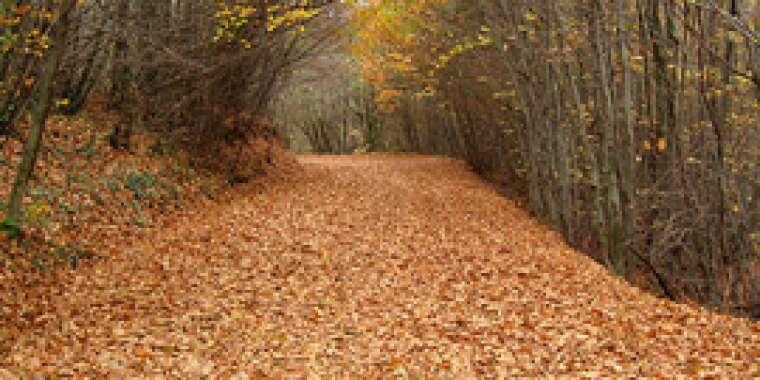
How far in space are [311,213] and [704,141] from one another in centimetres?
762

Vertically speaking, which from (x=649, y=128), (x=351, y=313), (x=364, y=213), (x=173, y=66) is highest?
(x=173, y=66)

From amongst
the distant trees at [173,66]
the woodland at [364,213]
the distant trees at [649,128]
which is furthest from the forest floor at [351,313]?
the distant trees at [173,66]

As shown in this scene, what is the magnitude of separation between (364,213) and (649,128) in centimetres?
604

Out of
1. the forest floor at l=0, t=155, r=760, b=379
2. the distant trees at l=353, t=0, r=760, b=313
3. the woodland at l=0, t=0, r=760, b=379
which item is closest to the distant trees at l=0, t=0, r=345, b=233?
the woodland at l=0, t=0, r=760, b=379

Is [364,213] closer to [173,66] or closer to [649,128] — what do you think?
[173,66]

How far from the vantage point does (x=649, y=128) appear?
13266 mm

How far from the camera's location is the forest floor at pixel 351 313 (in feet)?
23.0

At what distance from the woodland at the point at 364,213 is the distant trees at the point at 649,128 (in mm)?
71

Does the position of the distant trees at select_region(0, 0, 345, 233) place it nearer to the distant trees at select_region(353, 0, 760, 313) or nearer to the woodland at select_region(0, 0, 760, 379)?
the woodland at select_region(0, 0, 760, 379)

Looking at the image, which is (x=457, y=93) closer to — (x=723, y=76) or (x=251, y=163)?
(x=251, y=163)

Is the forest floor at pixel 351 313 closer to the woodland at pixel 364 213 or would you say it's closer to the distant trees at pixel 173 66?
the woodland at pixel 364 213

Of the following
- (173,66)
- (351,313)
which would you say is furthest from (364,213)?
(351,313)

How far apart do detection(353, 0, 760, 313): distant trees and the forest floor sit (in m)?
1.93

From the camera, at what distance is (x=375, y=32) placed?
25.2 m
